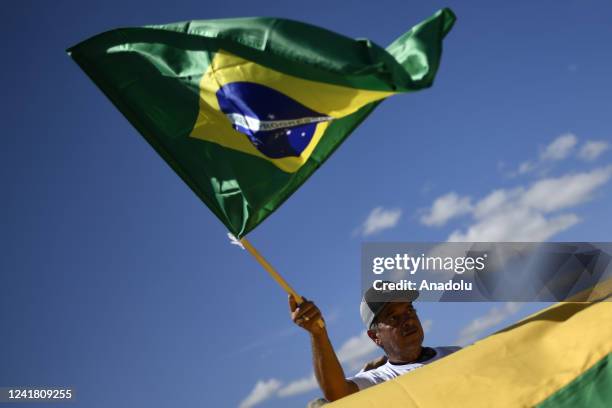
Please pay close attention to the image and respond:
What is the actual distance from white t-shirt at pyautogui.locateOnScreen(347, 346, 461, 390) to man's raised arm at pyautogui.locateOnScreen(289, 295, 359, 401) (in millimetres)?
147

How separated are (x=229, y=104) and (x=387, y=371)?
297 centimetres

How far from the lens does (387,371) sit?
659cm

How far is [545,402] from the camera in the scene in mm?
4215

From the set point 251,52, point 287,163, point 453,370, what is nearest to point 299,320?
point 287,163

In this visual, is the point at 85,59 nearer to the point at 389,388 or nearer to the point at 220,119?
the point at 220,119

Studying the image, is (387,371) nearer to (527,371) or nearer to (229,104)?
(527,371)

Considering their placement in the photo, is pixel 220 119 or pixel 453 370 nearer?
pixel 453 370

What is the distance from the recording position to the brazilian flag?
563cm

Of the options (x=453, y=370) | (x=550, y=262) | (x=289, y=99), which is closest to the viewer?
(x=453, y=370)

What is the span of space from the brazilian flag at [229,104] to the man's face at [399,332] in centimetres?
175

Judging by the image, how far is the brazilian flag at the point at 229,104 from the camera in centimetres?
563

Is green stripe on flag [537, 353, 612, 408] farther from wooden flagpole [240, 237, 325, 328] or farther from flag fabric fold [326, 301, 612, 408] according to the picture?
wooden flagpole [240, 237, 325, 328]

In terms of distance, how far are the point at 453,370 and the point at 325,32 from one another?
8.73ft

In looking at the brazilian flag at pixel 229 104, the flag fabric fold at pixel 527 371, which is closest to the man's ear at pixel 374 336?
the brazilian flag at pixel 229 104
